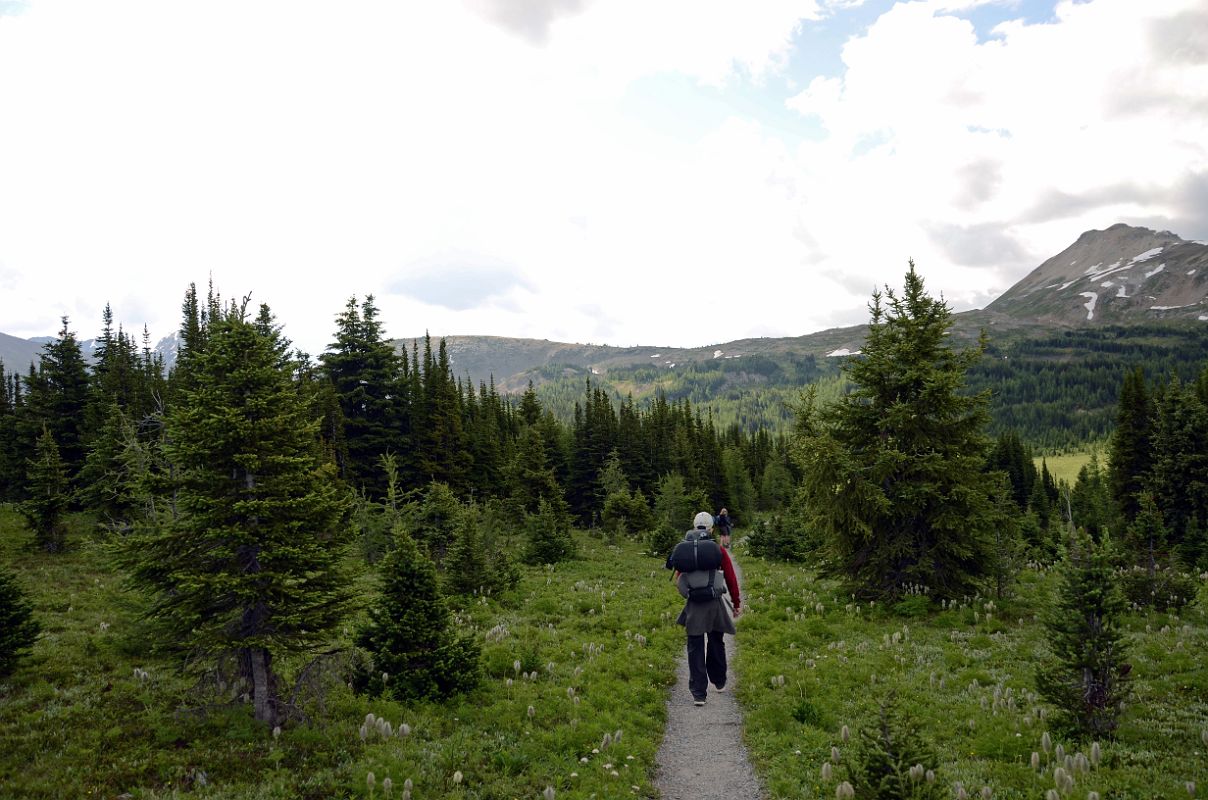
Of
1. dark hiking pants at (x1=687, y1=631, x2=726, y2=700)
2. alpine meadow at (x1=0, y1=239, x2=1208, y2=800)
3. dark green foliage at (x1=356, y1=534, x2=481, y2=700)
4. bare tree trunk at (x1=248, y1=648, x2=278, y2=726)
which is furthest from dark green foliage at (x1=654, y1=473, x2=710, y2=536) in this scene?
bare tree trunk at (x1=248, y1=648, x2=278, y2=726)

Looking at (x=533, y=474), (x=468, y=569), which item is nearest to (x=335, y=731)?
(x=468, y=569)

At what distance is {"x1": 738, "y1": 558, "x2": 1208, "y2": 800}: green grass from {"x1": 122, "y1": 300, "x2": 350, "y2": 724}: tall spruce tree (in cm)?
841

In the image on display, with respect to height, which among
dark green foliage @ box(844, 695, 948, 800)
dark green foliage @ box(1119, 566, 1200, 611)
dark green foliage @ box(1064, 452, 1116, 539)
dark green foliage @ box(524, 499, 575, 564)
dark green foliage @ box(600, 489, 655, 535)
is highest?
dark green foliage @ box(844, 695, 948, 800)

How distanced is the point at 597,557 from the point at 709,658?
2434cm

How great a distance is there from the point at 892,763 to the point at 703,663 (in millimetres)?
6150

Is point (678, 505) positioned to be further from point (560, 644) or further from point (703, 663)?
point (703, 663)

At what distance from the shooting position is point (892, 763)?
6.22 metres

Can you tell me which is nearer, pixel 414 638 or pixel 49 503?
pixel 414 638

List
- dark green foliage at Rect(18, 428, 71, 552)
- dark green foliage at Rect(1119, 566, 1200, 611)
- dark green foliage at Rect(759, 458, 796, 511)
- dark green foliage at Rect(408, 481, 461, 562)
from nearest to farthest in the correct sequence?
dark green foliage at Rect(1119, 566, 1200, 611)
dark green foliage at Rect(408, 481, 461, 562)
dark green foliage at Rect(18, 428, 71, 552)
dark green foliage at Rect(759, 458, 796, 511)

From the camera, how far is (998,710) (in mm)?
10516

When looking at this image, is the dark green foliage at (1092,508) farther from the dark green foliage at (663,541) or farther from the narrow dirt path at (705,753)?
the narrow dirt path at (705,753)

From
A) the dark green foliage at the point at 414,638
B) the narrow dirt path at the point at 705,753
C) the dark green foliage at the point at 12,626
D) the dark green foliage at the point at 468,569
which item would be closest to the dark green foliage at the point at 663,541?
the dark green foliage at the point at 468,569

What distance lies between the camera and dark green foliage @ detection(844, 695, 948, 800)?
20.1ft

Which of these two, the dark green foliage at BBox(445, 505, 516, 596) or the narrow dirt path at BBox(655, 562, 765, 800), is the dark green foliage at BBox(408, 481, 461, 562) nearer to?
the dark green foliage at BBox(445, 505, 516, 596)
